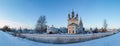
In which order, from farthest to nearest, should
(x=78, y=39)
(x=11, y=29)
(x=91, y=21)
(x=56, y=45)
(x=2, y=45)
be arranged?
(x=91, y=21), (x=78, y=39), (x=11, y=29), (x=56, y=45), (x=2, y=45)

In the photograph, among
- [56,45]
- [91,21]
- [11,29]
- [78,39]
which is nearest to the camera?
[56,45]

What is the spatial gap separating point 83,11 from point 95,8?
1.31 feet

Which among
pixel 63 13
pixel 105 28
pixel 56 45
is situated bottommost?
pixel 56 45

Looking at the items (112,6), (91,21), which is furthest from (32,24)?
(112,6)

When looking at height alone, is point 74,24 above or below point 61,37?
above

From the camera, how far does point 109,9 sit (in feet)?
18.4

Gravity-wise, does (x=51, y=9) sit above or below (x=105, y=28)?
above

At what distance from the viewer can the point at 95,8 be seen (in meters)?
5.59

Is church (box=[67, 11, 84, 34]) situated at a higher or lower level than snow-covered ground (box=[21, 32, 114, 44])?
higher

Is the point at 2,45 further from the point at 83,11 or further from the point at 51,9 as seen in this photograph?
the point at 83,11

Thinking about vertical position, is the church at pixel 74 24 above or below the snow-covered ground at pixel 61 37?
above

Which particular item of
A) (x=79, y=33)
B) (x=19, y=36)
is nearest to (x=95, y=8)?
(x=79, y=33)

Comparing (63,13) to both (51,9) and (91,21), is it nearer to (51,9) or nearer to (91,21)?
(51,9)

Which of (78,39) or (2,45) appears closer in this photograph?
(2,45)
